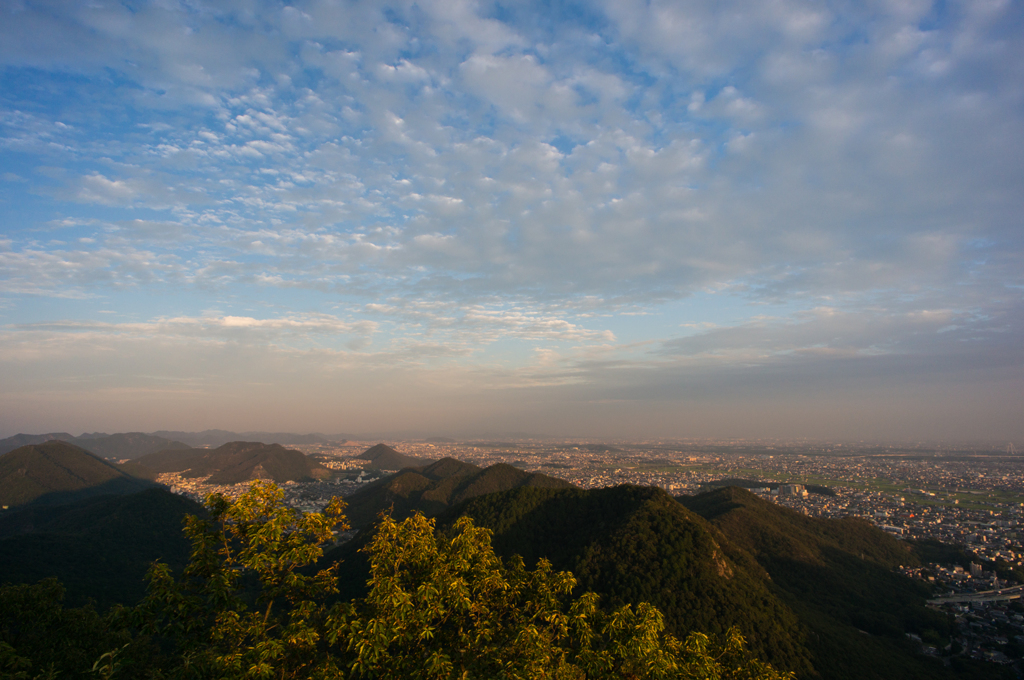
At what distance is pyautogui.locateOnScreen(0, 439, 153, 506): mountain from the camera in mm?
139375

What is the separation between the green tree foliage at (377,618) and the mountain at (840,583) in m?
50.1

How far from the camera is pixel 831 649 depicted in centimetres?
4584

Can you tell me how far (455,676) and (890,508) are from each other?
168311 mm

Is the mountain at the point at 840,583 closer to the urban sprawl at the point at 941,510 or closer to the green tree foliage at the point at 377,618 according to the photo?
the urban sprawl at the point at 941,510

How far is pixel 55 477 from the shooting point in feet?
490

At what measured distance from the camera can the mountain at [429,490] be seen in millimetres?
122312

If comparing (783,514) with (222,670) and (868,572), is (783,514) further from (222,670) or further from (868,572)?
(222,670)

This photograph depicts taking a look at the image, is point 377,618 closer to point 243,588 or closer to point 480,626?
point 480,626

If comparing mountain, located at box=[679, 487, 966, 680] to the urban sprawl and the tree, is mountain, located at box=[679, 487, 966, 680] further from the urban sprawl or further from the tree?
the tree

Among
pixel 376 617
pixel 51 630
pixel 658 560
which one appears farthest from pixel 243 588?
pixel 658 560

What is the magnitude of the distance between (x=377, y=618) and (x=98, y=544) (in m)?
107

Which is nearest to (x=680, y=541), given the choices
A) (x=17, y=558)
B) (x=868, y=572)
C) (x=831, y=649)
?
(x=831, y=649)

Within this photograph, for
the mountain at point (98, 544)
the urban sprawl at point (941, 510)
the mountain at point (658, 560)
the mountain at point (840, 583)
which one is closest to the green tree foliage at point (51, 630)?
the urban sprawl at point (941, 510)

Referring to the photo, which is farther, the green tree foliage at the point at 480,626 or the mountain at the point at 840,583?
the mountain at the point at 840,583
